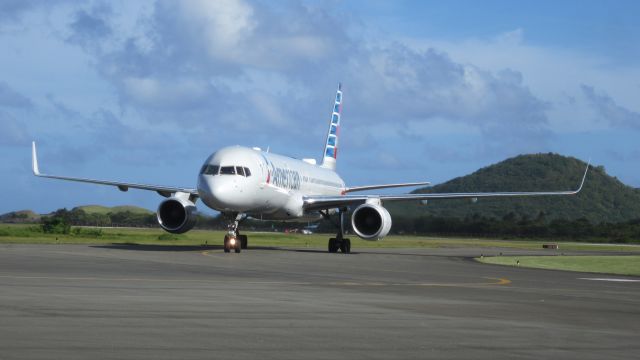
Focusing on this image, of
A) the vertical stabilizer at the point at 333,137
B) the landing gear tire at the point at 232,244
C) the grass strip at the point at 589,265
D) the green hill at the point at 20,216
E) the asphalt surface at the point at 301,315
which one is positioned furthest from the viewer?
the green hill at the point at 20,216

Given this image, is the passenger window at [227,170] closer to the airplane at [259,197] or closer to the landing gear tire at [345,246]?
the airplane at [259,197]

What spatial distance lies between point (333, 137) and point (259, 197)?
1973cm

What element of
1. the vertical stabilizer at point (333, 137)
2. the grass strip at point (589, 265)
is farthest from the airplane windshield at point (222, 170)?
the vertical stabilizer at point (333, 137)

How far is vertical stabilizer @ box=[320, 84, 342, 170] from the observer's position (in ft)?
188

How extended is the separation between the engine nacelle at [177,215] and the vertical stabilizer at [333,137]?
17147 millimetres

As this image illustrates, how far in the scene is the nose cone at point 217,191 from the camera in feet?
120

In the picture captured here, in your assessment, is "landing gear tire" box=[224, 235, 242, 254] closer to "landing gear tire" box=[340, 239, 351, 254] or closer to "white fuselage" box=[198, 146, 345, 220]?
"white fuselage" box=[198, 146, 345, 220]

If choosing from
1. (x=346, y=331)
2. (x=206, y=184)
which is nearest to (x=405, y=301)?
(x=346, y=331)

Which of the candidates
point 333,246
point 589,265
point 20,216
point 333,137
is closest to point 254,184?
point 333,246

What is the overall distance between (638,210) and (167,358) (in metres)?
109

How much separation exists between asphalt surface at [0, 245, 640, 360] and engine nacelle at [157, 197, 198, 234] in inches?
588

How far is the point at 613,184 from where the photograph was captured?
117875 mm

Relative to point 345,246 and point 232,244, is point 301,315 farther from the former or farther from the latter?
point 345,246

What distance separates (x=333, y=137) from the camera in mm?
58219
